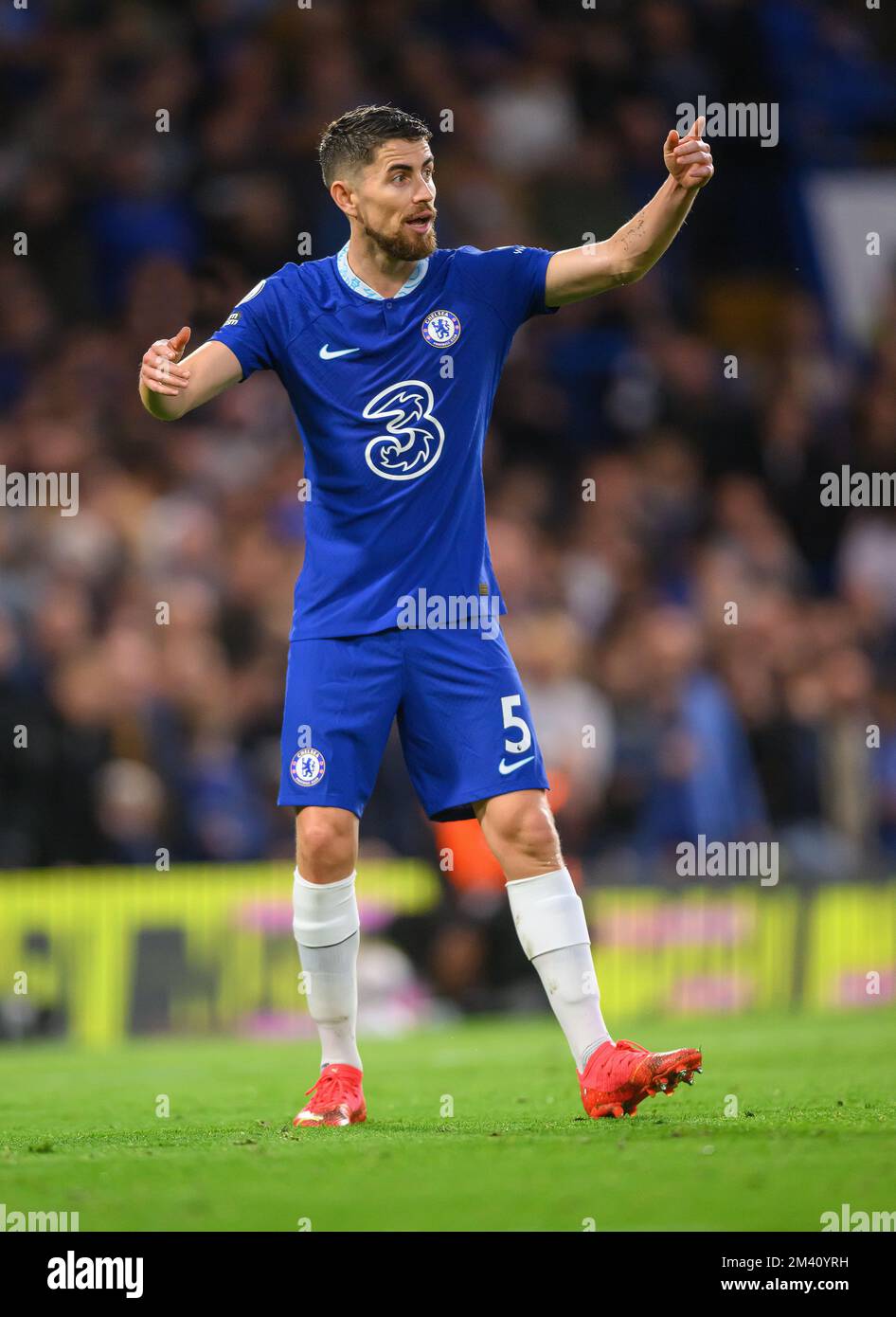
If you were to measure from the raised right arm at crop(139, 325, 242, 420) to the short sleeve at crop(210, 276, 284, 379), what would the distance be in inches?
3.1

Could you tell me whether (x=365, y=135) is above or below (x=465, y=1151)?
above

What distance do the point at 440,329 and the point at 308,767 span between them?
4.30ft

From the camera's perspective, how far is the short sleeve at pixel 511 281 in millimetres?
5840

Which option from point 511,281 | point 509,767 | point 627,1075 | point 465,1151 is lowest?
point 465,1151

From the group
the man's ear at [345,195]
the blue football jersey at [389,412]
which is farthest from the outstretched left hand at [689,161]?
the man's ear at [345,195]

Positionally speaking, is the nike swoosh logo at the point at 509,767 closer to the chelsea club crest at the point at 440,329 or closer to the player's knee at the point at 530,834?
the player's knee at the point at 530,834

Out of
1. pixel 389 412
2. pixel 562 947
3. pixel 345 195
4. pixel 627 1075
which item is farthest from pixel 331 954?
pixel 345 195

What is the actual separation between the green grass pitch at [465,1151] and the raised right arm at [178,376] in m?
1.97

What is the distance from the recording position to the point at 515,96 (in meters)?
16.1

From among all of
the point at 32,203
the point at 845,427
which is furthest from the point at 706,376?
the point at 32,203

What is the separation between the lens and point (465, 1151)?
5.04 meters

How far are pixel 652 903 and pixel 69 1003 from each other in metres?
3.27

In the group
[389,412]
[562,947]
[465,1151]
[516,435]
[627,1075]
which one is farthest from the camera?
[516,435]

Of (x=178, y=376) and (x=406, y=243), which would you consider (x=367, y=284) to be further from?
(x=178, y=376)
